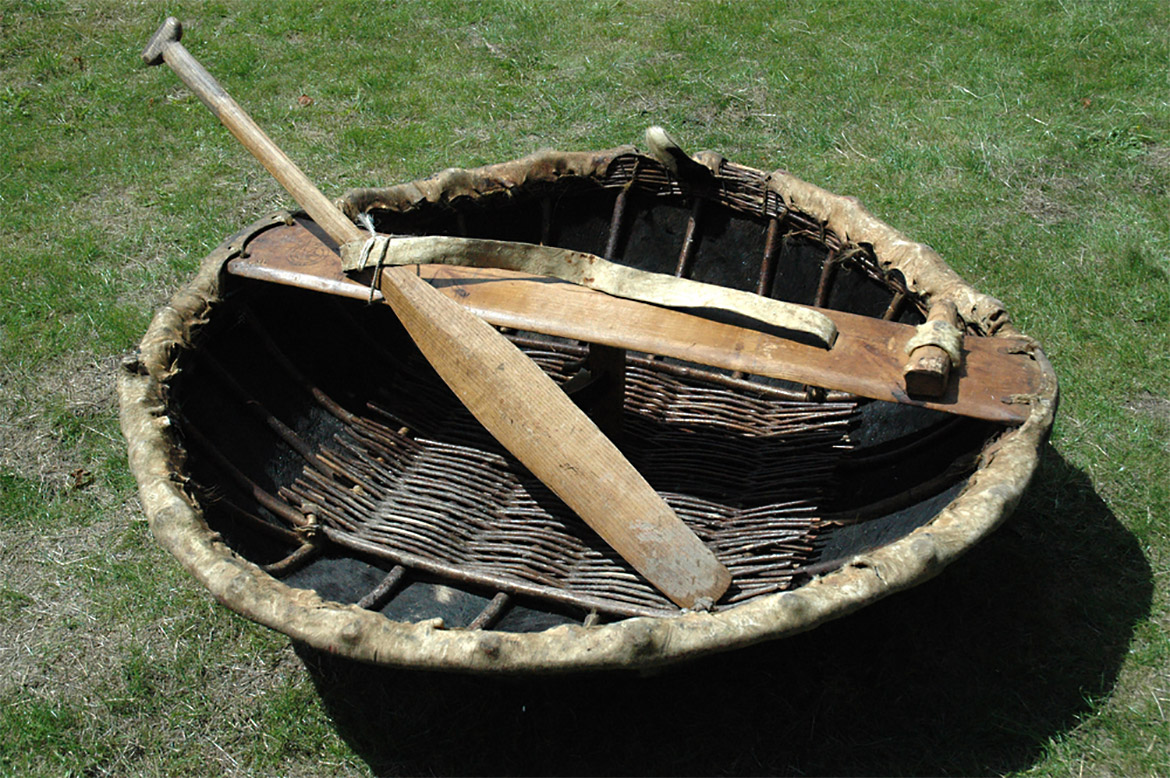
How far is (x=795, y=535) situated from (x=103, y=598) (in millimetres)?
2071

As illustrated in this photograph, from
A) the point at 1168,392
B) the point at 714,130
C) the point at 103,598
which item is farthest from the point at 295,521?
the point at 714,130

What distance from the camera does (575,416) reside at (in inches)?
95.6

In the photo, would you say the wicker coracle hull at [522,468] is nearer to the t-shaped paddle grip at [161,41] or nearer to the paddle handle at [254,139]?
the paddle handle at [254,139]

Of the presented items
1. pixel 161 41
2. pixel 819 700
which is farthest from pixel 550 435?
pixel 161 41

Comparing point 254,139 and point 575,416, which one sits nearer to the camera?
point 575,416

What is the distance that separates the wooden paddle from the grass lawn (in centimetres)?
41

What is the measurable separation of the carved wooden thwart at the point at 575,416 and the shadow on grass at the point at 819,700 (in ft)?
0.75

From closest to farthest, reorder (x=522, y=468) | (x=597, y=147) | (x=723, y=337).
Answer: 1. (x=723, y=337)
2. (x=522, y=468)
3. (x=597, y=147)

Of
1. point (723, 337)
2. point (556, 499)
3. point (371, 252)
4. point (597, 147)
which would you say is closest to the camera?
point (723, 337)

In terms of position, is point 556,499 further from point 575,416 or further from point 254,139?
point 254,139

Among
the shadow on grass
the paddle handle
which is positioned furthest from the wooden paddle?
the shadow on grass

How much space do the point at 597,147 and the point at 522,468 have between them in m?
2.35

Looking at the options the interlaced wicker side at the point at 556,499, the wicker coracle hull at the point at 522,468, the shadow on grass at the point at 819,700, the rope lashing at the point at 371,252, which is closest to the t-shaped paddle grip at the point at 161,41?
the wicker coracle hull at the point at 522,468

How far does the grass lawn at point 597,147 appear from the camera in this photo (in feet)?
8.01
